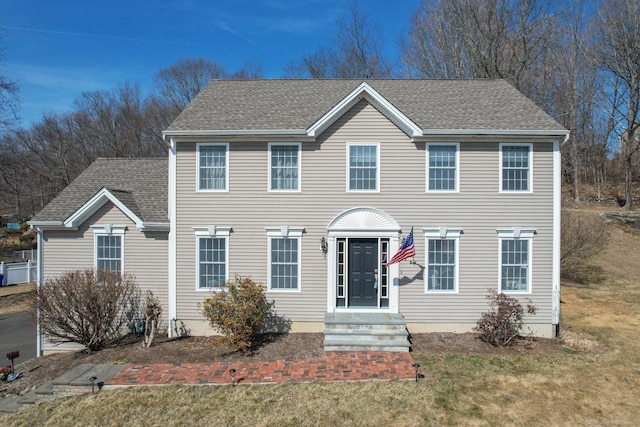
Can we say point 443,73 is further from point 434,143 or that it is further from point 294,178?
point 294,178

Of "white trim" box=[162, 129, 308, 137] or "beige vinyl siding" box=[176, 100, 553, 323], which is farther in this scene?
"beige vinyl siding" box=[176, 100, 553, 323]

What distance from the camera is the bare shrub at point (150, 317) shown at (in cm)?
1067

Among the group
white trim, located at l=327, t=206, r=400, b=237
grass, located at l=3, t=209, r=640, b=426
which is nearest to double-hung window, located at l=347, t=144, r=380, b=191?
white trim, located at l=327, t=206, r=400, b=237

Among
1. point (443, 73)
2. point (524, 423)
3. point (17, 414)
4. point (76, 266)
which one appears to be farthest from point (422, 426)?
point (443, 73)

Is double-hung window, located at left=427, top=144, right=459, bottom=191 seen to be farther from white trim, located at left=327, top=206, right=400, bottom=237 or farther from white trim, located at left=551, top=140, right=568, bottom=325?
white trim, located at left=551, top=140, right=568, bottom=325

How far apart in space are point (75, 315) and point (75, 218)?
298cm

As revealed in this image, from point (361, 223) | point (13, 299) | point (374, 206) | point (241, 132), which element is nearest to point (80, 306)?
point (241, 132)

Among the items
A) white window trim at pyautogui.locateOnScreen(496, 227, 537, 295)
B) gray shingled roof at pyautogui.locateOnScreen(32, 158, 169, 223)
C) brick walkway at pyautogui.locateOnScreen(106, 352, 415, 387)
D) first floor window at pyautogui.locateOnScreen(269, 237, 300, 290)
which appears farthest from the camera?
gray shingled roof at pyautogui.locateOnScreen(32, 158, 169, 223)

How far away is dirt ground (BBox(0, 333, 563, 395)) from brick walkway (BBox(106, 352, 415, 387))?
421mm

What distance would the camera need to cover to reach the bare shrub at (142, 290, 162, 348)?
35.0 feet

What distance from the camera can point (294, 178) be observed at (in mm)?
11578

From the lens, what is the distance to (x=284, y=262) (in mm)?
11523

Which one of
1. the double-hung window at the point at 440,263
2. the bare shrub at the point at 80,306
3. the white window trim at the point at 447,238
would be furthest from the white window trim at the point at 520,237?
the bare shrub at the point at 80,306

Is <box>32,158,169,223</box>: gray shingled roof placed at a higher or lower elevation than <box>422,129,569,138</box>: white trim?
lower
